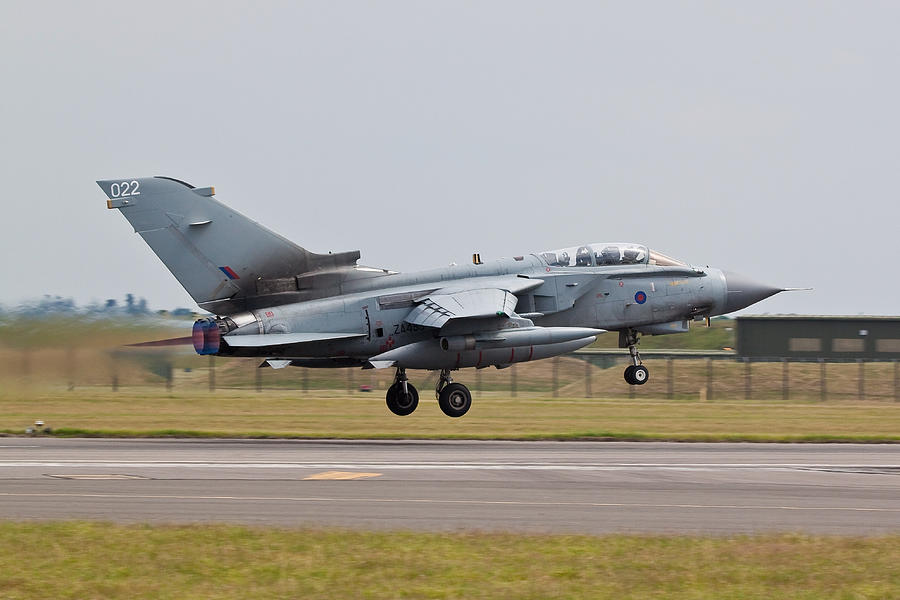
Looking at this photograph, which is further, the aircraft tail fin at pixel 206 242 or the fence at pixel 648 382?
the fence at pixel 648 382

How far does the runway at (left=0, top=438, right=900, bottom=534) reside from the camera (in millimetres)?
14047

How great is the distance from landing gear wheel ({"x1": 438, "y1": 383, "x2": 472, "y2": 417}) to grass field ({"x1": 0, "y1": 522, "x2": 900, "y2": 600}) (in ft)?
52.4

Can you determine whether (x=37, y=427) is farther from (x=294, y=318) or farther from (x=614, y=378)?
(x=614, y=378)

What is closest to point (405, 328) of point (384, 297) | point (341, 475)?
point (384, 297)

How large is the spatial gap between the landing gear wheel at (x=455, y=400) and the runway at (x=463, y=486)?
424 centimetres

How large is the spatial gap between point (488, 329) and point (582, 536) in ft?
49.4

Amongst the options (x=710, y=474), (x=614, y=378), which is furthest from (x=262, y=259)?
(x=614, y=378)

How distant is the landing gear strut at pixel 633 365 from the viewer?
96.7 ft

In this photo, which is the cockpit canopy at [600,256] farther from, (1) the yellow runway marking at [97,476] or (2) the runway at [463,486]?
(1) the yellow runway marking at [97,476]

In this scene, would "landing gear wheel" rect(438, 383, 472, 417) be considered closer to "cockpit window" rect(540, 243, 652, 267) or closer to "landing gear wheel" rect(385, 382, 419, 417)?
"landing gear wheel" rect(385, 382, 419, 417)

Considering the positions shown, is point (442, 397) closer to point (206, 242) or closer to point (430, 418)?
point (430, 418)

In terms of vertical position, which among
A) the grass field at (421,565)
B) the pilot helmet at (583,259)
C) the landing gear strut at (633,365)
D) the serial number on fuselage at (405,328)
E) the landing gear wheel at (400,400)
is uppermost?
the pilot helmet at (583,259)

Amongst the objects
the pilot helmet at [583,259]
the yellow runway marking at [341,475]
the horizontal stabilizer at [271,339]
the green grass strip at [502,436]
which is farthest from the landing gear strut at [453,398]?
the yellow runway marking at [341,475]

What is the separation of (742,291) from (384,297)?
32.0ft
